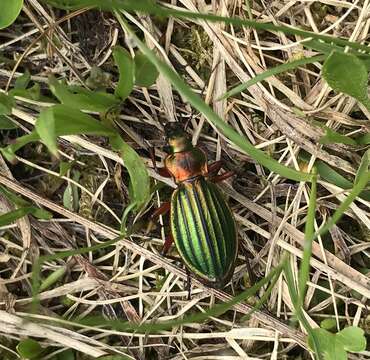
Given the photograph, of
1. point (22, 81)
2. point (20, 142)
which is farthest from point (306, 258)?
point (22, 81)

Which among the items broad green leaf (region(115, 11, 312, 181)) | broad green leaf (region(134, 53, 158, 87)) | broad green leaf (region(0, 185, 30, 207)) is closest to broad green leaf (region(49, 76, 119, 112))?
broad green leaf (region(134, 53, 158, 87))

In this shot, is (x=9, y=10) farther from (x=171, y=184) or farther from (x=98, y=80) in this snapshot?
(x=171, y=184)

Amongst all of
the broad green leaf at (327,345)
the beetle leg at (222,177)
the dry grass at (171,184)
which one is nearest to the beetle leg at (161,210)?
the dry grass at (171,184)

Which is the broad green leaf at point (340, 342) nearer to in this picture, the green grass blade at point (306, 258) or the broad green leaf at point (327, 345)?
the broad green leaf at point (327, 345)

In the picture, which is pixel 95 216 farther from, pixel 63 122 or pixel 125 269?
pixel 63 122

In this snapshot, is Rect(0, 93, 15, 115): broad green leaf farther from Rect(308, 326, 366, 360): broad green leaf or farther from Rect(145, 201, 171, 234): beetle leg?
Rect(308, 326, 366, 360): broad green leaf
